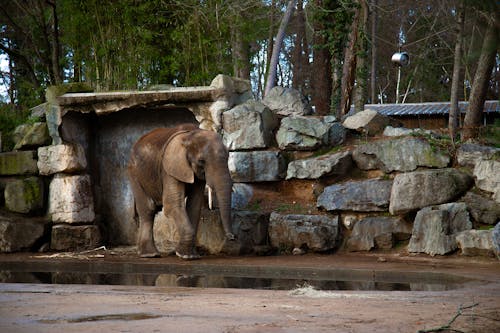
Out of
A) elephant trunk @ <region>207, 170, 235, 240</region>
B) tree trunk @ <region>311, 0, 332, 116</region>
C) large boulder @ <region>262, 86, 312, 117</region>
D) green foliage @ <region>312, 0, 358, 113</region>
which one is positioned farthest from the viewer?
tree trunk @ <region>311, 0, 332, 116</region>

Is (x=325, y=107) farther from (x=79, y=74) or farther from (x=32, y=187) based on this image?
(x=32, y=187)

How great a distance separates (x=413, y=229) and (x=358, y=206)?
1.10 meters

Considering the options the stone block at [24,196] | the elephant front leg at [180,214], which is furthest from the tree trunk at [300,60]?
the elephant front leg at [180,214]

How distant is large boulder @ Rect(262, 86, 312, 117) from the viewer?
15.9 m

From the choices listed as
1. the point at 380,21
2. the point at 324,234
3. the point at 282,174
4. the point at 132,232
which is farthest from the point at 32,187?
the point at 380,21

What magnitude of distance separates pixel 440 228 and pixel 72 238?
6.63 meters

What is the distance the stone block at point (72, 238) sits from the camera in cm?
1488

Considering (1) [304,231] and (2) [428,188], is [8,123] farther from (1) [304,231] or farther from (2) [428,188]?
(2) [428,188]

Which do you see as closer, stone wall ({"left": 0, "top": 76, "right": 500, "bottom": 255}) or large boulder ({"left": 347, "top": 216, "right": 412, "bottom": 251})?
stone wall ({"left": 0, "top": 76, "right": 500, "bottom": 255})

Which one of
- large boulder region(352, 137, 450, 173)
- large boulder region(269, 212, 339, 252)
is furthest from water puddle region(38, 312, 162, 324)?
large boulder region(352, 137, 450, 173)

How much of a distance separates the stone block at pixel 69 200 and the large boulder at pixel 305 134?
3.75 m

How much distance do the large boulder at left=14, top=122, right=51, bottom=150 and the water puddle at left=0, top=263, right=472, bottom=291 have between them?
3.21 meters

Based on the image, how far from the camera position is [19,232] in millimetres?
14758

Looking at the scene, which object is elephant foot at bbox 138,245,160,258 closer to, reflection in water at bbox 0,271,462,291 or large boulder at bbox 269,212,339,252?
reflection in water at bbox 0,271,462,291
